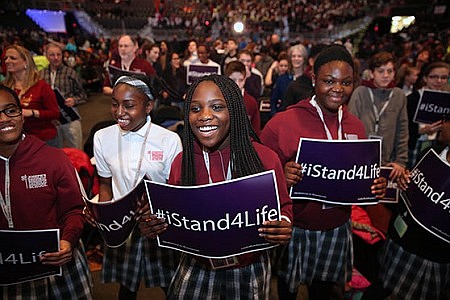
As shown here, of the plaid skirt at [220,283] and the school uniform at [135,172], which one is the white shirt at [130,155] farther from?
the plaid skirt at [220,283]

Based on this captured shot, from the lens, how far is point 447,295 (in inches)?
105

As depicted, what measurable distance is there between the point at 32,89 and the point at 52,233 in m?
2.29

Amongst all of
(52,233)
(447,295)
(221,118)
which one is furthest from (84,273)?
(447,295)

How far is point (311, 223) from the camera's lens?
92.4 inches

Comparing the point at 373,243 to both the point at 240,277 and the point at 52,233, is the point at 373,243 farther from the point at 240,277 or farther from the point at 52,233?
the point at 52,233

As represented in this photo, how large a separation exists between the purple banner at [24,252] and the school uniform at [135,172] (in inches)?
22.4

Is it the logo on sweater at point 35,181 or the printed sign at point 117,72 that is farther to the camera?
the printed sign at point 117,72

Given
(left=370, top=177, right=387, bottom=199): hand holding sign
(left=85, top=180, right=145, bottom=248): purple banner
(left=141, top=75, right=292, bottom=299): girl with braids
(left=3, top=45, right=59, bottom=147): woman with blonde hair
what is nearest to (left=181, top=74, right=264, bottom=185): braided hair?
(left=141, top=75, right=292, bottom=299): girl with braids

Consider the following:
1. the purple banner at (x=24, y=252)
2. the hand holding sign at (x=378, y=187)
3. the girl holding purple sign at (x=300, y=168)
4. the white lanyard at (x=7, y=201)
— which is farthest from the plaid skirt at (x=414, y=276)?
the white lanyard at (x=7, y=201)

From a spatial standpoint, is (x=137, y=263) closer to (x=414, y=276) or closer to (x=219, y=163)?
(x=219, y=163)

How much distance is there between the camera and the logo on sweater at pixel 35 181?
6.40 ft

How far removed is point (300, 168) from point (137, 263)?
118 cm

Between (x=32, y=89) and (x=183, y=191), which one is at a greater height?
(x=32, y=89)

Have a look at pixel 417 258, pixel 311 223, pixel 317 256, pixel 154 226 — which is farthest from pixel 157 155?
pixel 417 258
